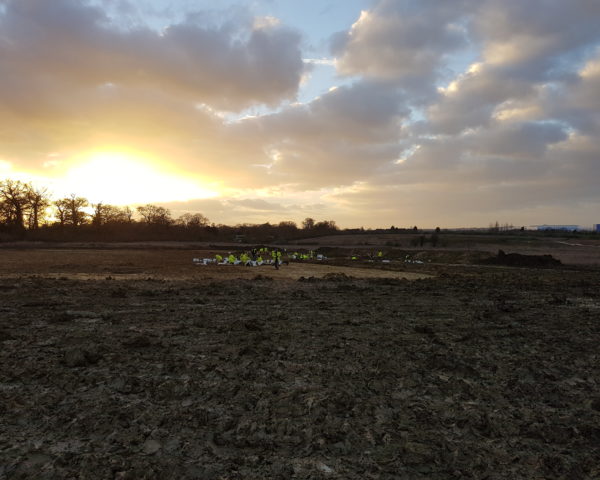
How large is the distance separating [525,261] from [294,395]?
33.3m

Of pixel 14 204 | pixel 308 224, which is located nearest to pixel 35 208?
pixel 14 204

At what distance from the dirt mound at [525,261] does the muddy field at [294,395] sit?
23.3 metres

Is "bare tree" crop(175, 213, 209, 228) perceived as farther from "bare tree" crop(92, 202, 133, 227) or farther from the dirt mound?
Result: the dirt mound

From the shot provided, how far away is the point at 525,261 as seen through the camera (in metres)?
33.3

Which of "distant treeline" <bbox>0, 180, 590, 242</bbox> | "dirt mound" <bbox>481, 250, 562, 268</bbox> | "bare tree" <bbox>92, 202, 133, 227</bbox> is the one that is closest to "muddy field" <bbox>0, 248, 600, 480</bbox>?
"dirt mound" <bbox>481, 250, 562, 268</bbox>

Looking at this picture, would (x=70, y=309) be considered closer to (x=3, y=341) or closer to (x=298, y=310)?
(x=3, y=341)

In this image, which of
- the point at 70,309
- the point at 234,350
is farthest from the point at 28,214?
the point at 234,350

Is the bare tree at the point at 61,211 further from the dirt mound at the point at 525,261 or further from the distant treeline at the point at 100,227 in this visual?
the dirt mound at the point at 525,261

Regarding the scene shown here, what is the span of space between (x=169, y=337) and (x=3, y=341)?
3049 millimetres

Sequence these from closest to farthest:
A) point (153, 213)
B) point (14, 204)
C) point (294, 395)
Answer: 1. point (294, 395)
2. point (14, 204)
3. point (153, 213)

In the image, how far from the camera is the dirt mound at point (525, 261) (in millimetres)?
32312

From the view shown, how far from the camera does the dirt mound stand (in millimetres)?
32312

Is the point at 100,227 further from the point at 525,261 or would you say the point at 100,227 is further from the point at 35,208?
the point at 525,261

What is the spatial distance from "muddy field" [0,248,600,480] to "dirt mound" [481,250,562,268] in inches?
919
